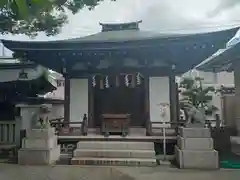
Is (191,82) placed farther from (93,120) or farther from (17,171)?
(17,171)

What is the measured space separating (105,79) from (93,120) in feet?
5.71

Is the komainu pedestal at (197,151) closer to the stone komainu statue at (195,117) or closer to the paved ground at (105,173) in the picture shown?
the stone komainu statue at (195,117)

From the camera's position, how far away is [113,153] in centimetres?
777

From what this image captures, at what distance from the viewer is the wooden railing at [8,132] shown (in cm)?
925

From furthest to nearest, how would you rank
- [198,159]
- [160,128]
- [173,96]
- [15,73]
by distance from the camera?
[15,73], [173,96], [160,128], [198,159]

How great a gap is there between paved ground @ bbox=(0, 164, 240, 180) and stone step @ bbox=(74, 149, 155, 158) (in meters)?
0.88

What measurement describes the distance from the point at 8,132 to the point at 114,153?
165 inches

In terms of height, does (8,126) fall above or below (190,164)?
above

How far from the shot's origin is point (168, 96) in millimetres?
10078

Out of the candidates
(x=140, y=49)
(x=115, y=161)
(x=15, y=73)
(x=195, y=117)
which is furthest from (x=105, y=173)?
(x=15, y=73)

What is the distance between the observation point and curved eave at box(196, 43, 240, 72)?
28.6 feet

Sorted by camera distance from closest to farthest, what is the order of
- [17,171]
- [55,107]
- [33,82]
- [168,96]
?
[17,171]
[168,96]
[33,82]
[55,107]

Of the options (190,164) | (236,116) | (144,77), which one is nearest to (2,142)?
(144,77)

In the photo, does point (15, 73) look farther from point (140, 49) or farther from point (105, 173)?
point (105, 173)
